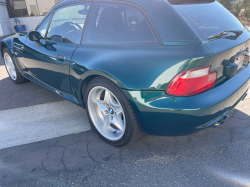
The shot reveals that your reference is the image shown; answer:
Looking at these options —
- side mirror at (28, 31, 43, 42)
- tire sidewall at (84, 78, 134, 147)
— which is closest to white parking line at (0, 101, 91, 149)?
tire sidewall at (84, 78, 134, 147)

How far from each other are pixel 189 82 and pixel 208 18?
824mm

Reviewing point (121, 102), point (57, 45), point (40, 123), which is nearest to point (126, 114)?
point (121, 102)

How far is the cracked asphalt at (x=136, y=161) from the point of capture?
1.95m

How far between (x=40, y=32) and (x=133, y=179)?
8.41ft

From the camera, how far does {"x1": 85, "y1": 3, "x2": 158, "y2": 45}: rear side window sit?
2.03 m

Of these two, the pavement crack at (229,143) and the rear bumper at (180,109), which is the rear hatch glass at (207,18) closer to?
the rear bumper at (180,109)

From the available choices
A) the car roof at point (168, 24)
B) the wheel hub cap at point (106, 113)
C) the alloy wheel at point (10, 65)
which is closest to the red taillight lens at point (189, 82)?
the car roof at point (168, 24)

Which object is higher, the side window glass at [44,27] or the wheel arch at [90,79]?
the side window glass at [44,27]

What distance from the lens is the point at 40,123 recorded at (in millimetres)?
2998

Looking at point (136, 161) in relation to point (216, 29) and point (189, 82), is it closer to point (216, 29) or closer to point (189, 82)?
point (189, 82)

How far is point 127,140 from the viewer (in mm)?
2221

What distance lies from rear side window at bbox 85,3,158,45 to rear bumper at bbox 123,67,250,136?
0.53 metres

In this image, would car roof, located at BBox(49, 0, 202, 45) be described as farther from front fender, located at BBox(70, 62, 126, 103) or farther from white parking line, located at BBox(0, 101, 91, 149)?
white parking line, located at BBox(0, 101, 91, 149)

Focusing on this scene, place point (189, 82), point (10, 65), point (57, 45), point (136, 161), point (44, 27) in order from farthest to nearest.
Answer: point (10, 65) → point (44, 27) → point (57, 45) → point (136, 161) → point (189, 82)
